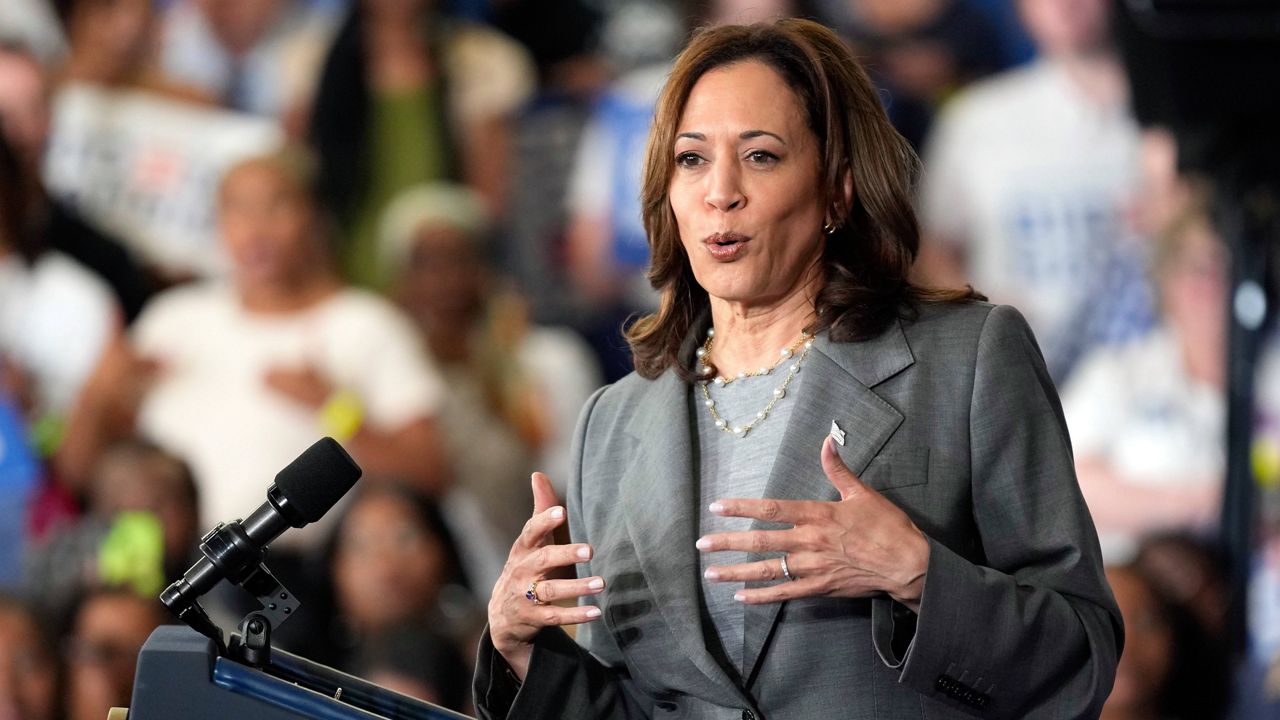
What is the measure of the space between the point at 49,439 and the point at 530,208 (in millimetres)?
2096

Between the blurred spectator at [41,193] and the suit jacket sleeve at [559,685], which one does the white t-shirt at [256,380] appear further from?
the suit jacket sleeve at [559,685]

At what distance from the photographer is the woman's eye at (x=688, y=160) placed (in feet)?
5.80

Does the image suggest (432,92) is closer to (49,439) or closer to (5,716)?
(49,439)

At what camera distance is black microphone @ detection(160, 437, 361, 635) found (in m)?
Result: 1.42

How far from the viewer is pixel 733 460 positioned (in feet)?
5.82

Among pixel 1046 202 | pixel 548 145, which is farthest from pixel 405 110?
pixel 1046 202

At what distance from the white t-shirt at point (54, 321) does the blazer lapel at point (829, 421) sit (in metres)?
4.54

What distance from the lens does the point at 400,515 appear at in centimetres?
526

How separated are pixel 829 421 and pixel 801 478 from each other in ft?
0.26

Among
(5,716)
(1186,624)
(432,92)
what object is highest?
(432,92)

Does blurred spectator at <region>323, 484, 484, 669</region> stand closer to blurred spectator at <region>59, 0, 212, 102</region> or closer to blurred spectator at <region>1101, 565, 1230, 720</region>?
blurred spectator at <region>59, 0, 212, 102</region>

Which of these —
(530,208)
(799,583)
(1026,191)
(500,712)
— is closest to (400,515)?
(530,208)

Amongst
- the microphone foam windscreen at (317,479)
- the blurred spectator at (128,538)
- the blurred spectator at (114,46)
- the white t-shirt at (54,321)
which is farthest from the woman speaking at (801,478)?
the blurred spectator at (114,46)

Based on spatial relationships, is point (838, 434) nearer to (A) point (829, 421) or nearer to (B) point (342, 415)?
(A) point (829, 421)
